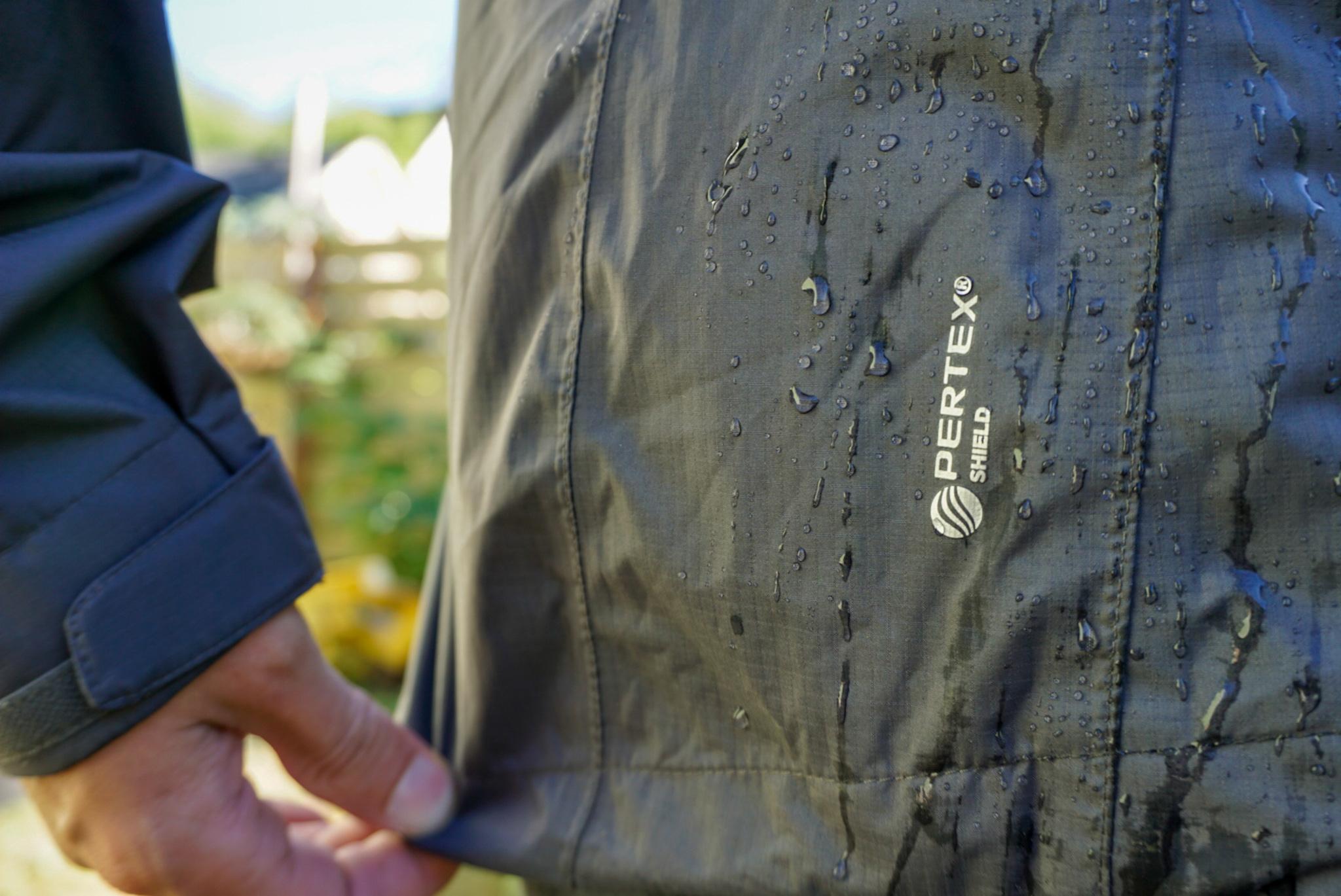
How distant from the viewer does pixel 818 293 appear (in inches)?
Result: 34.1

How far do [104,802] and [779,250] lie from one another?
904 millimetres

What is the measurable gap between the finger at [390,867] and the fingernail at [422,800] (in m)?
0.07

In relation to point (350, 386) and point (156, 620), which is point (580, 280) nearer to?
point (156, 620)

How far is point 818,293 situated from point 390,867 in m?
0.96

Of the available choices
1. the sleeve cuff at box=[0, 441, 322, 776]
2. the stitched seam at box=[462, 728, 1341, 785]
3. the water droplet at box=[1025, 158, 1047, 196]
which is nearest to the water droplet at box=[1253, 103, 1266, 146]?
the water droplet at box=[1025, 158, 1047, 196]

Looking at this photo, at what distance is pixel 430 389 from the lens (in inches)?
217

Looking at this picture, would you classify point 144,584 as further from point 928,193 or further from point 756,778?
point 928,193

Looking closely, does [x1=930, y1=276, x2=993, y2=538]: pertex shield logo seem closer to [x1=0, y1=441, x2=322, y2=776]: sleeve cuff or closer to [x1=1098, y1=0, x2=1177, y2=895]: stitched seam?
[x1=1098, y1=0, x2=1177, y2=895]: stitched seam

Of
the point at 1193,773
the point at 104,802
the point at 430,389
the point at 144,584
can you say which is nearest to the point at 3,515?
the point at 144,584

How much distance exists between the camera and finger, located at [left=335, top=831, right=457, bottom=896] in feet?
4.08

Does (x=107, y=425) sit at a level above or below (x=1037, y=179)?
below

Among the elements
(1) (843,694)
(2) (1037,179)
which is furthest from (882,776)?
(2) (1037,179)

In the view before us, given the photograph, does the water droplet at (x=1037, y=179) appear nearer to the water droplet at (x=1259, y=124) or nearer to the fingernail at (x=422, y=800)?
the water droplet at (x=1259, y=124)

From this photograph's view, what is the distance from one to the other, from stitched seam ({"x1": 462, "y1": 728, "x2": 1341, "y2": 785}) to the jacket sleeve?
1.20ft
